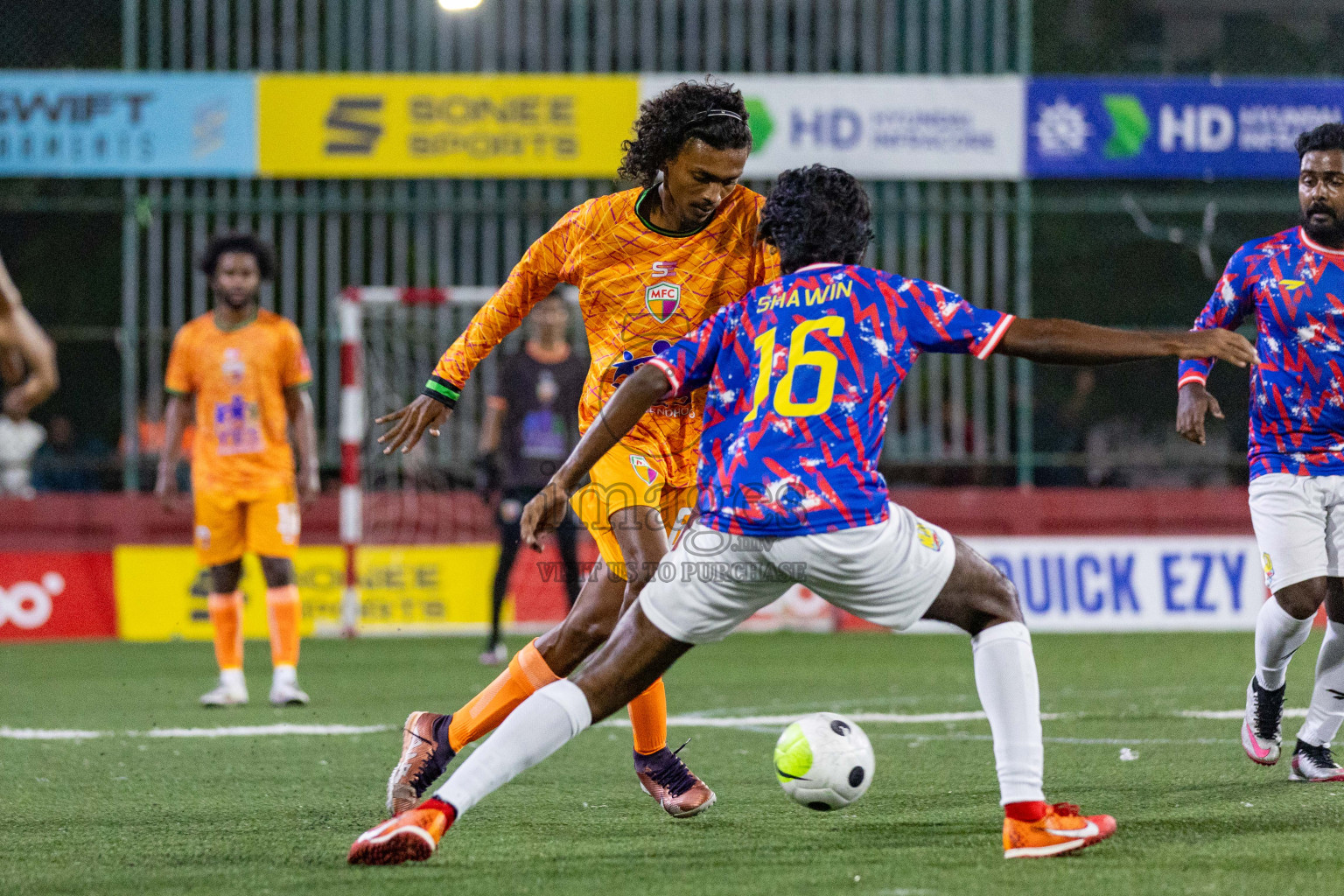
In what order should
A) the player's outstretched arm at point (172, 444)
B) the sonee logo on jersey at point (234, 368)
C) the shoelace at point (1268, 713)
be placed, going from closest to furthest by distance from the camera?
the shoelace at point (1268, 713)
the sonee logo on jersey at point (234, 368)
the player's outstretched arm at point (172, 444)

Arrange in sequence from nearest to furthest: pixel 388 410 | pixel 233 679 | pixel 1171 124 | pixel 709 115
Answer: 1. pixel 709 115
2. pixel 233 679
3. pixel 388 410
4. pixel 1171 124

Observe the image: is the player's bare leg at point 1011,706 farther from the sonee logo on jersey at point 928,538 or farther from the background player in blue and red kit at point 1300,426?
the background player in blue and red kit at point 1300,426

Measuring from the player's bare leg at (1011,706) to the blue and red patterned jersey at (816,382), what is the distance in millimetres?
333

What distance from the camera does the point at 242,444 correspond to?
932 cm

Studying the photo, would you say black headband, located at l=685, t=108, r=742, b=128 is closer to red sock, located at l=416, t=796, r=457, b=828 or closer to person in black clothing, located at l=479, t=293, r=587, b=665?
red sock, located at l=416, t=796, r=457, b=828

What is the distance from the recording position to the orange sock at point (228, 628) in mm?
9148

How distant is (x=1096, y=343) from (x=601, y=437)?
51.3 inches

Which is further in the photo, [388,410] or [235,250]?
[388,410]

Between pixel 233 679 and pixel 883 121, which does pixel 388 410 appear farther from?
pixel 233 679

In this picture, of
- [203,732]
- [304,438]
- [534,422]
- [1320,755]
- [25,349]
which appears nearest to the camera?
[25,349]

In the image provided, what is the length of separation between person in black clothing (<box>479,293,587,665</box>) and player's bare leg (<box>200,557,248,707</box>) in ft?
7.49

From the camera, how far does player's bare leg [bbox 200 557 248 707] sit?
29.7 feet

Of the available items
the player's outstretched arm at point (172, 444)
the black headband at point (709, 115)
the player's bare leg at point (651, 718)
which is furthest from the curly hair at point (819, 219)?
the player's outstretched arm at point (172, 444)

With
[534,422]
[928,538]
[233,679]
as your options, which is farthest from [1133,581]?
[928,538]
